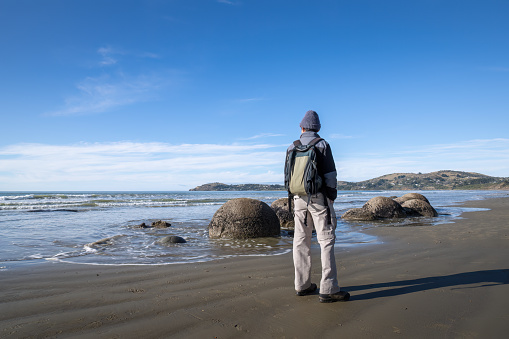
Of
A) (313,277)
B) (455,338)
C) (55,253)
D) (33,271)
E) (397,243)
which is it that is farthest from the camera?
(397,243)

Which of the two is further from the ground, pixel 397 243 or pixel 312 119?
pixel 312 119

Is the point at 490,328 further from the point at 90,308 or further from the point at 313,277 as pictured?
the point at 90,308

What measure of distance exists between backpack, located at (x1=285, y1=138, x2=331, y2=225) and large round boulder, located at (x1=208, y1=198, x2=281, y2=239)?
5.74 m

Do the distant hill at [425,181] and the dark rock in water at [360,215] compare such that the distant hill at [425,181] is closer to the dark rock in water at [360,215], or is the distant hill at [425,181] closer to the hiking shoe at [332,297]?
the dark rock in water at [360,215]

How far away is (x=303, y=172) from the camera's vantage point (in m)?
4.36

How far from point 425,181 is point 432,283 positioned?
108m

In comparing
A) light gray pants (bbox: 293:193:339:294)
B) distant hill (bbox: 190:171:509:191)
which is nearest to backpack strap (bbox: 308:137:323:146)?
light gray pants (bbox: 293:193:339:294)

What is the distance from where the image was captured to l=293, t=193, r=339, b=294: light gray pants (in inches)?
163

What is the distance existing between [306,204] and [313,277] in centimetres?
147

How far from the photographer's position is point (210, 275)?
17.9ft

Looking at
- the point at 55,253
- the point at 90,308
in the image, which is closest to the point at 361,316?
the point at 90,308

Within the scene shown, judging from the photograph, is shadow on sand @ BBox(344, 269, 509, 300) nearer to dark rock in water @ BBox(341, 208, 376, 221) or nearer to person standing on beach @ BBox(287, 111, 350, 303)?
person standing on beach @ BBox(287, 111, 350, 303)

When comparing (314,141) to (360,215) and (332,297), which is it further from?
(360,215)

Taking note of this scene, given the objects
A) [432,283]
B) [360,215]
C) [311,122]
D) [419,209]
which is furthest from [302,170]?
[419,209]
